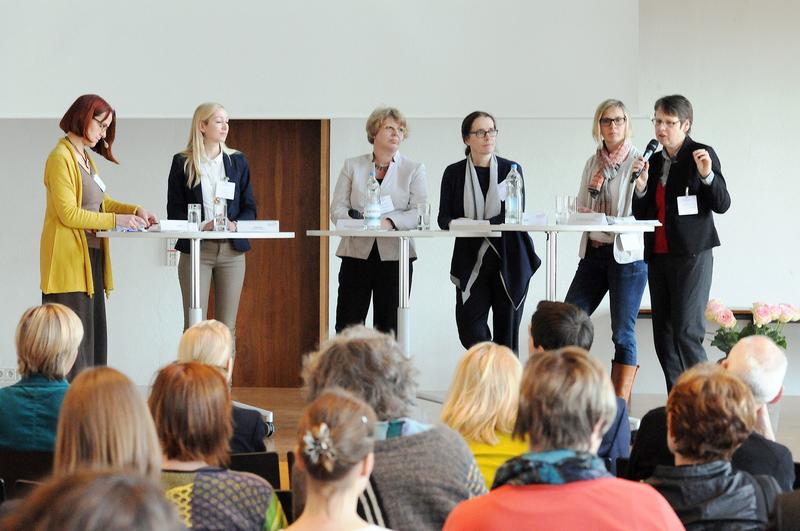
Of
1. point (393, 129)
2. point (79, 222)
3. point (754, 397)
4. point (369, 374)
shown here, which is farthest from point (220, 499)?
point (393, 129)

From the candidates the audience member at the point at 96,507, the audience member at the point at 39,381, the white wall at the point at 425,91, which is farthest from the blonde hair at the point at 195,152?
the audience member at the point at 96,507

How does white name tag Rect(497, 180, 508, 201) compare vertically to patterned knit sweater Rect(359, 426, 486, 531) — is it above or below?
above

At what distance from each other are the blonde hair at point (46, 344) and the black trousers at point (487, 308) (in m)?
2.44

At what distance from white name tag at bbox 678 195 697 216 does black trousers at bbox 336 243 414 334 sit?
4.30 feet

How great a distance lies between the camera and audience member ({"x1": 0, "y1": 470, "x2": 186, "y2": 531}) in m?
0.81

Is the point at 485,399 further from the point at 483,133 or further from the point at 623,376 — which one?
the point at 483,133

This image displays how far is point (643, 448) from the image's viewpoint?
2480 millimetres

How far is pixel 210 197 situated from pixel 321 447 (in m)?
3.44

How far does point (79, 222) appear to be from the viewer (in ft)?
14.5

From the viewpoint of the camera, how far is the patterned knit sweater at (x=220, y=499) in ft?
5.88

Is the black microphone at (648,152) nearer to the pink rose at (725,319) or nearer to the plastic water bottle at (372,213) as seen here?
the pink rose at (725,319)

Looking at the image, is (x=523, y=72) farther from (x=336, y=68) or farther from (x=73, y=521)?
(x=73, y=521)

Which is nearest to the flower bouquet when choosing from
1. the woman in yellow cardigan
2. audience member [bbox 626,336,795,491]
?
audience member [bbox 626,336,795,491]

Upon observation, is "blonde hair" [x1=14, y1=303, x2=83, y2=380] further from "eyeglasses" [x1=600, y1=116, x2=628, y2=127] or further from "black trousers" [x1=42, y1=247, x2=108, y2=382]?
"eyeglasses" [x1=600, y1=116, x2=628, y2=127]
